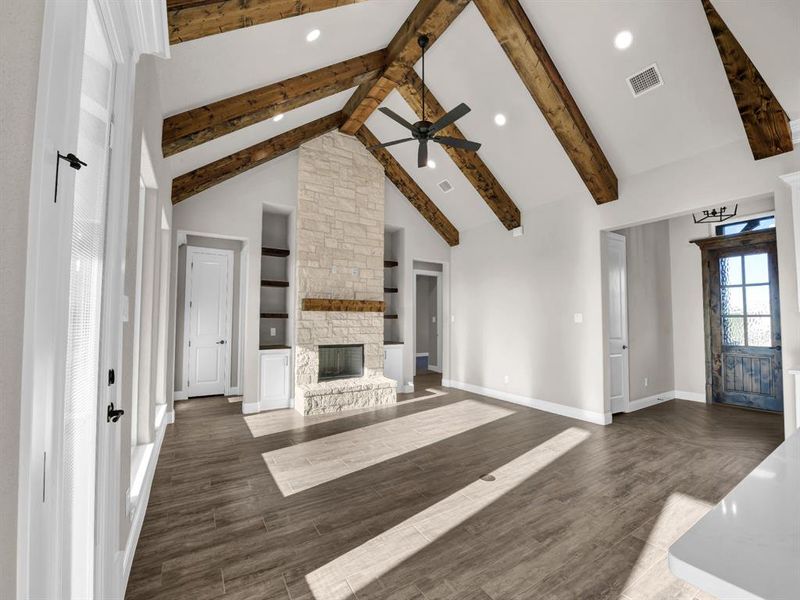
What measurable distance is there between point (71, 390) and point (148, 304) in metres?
2.27

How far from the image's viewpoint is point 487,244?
6.48 metres

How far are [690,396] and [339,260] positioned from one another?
6068mm

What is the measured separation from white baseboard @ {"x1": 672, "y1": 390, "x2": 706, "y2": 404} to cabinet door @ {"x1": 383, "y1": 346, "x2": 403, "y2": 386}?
4593 mm

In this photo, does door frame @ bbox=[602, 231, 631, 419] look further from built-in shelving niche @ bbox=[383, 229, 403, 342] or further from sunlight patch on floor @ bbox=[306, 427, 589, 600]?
built-in shelving niche @ bbox=[383, 229, 403, 342]

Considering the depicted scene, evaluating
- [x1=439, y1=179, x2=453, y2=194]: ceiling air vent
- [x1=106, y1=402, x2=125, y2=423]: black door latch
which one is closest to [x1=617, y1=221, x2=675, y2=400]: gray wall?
[x1=439, y1=179, x2=453, y2=194]: ceiling air vent

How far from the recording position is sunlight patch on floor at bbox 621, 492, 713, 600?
182 cm

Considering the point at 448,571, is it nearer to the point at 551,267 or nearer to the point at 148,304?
the point at 148,304

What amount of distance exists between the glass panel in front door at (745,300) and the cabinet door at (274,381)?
22.0 feet

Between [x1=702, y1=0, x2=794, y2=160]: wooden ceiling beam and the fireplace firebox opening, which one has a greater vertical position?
[x1=702, y1=0, x2=794, y2=160]: wooden ceiling beam

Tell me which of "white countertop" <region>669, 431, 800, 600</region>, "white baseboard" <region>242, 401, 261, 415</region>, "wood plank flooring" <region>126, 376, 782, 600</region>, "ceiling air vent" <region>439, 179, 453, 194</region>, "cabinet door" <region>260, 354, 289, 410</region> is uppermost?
"ceiling air vent" <region>439, 179, 453, 194</region>

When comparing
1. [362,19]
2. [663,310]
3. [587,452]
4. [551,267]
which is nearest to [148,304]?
[362,19]

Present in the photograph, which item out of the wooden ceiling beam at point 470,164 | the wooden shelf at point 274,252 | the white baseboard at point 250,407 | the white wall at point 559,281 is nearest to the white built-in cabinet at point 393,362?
the white wall at point 559,281

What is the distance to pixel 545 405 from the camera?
5297 mm

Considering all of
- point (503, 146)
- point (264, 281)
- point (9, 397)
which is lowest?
point (9, 397)
